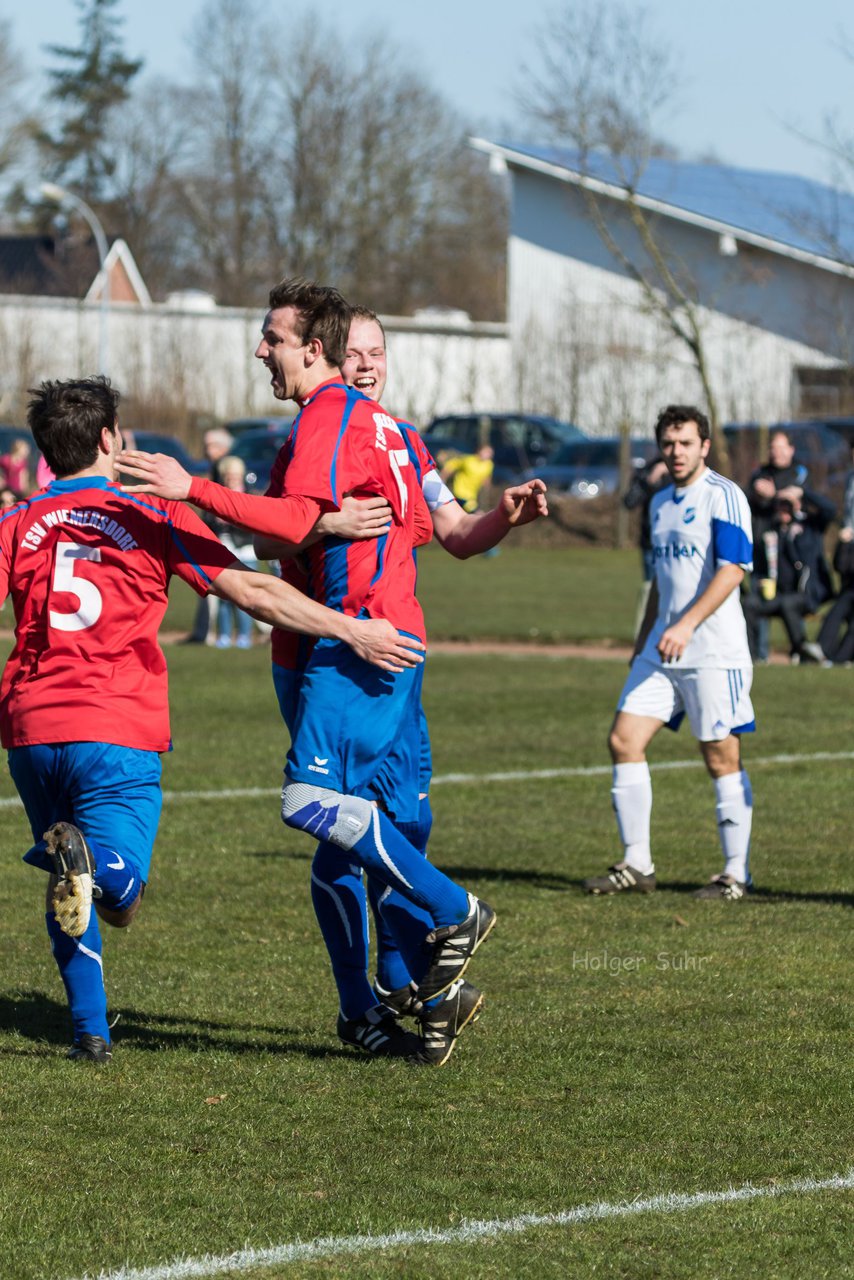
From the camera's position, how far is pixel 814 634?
21500mm

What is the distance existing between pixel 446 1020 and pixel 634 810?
10.5 ft

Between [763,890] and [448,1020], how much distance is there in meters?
3.23

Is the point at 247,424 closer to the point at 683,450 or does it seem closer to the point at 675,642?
the point at 683,450

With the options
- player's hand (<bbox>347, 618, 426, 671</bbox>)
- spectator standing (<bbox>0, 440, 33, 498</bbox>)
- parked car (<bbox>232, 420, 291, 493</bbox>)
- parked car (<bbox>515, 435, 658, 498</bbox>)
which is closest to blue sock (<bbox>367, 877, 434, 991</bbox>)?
player's hand (<bbox>347, 618, 426, 671</bbox>)

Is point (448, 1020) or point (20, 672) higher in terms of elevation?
point (20, 672)

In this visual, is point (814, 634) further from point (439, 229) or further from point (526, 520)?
point (439, 229)

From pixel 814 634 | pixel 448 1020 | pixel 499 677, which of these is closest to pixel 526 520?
pixel 448 1020

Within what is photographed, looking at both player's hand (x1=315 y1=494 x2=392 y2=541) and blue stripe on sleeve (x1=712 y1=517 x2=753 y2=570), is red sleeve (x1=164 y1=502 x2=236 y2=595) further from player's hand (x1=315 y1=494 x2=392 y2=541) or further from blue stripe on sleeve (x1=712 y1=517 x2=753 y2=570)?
blue stripe on sleeve (x1=712 y1=517 x2=753 y2=570)

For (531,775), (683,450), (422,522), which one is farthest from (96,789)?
(531,775)

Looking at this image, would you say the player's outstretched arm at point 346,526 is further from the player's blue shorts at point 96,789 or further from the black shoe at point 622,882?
the black shoe at point 622,882

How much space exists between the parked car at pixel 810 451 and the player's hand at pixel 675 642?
19675 mm

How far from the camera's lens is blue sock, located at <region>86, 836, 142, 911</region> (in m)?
5.18

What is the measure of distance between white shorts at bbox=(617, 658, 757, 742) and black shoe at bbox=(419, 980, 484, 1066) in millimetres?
3107

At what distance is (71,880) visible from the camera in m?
4.98
